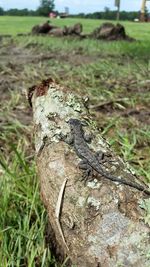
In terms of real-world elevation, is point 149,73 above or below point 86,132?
below

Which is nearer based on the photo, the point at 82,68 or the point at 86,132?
the point at 86,132

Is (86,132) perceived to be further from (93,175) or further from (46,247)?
(46,247)

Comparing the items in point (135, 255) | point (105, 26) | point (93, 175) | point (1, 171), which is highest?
point (93, 175)

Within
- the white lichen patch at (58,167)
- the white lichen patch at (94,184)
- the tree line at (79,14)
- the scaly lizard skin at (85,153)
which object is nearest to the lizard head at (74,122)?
the scaly lizard skin at (85,153)

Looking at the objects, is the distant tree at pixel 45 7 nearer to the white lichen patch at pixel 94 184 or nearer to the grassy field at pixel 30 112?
the grassy field at pixel 30 112

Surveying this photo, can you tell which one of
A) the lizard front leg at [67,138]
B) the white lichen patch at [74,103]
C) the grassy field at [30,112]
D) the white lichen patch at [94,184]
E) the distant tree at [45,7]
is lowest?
the distant tree at [45,7]

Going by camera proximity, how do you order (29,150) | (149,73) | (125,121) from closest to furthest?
(29,150)
(125,121)
(149,73)

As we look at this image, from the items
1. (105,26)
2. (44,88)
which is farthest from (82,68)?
(105,26)

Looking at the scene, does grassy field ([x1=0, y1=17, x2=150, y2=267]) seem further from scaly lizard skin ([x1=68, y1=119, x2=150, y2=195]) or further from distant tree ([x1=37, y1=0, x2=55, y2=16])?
distant tree ([x1=37, y1=0, x2=55, y2=16])
